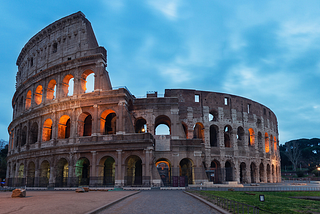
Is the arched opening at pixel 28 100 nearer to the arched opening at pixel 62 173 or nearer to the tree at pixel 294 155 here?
the arched opening at pixel 62 173

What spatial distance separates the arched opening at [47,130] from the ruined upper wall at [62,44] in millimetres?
8039

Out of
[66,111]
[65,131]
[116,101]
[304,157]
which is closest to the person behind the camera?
[116,101]

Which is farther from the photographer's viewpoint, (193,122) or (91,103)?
(193,122)

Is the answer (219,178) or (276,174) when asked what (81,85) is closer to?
(219,178)

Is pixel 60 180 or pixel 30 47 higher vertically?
pixel 30 47

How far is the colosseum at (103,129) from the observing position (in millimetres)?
28906

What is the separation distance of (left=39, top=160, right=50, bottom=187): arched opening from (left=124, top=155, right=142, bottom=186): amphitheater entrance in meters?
10.9

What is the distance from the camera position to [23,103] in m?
39.1

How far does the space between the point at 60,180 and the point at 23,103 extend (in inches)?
619

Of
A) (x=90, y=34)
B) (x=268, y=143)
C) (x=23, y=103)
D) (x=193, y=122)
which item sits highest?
(x=90, y=34)

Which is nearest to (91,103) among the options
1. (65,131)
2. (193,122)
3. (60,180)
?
(65,131)

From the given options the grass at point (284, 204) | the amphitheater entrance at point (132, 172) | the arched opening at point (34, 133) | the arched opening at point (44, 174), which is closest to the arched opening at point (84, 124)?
the arched opening at point (44, 174)

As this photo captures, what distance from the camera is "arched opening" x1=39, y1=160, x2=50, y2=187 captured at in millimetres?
31769

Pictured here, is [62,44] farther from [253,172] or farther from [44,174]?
[253,172]
